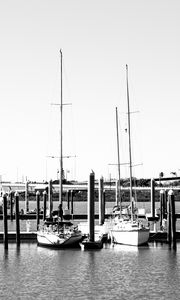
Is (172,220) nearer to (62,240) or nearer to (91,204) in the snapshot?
(91,204)

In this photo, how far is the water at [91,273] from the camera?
148ft

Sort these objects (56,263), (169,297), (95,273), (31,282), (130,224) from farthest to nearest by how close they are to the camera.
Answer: (130,224) → (56,263) → (95,273) → (31,282) → (169,297)

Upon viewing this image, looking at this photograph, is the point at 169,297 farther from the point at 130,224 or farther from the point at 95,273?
the point at 130,224

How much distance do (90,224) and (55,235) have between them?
4.21 m

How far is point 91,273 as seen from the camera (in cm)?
5216

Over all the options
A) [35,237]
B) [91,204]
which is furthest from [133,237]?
[35,237]

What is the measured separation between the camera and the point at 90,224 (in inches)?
2451

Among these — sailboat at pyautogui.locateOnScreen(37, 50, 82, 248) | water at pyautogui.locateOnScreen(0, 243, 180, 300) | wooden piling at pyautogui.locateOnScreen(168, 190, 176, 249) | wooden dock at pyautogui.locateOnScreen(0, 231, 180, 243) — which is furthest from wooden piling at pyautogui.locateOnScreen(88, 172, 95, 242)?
wooden dock at pyautogui.locateOnScreen(0, 231, 180, 243)

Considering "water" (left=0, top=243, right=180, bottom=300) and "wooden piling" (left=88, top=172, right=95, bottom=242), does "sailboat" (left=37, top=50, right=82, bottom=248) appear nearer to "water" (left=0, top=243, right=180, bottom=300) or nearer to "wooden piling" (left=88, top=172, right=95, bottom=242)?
"water" (left=0, top=243, right=180, bottom=300)

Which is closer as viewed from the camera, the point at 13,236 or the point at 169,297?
the point at 169,297

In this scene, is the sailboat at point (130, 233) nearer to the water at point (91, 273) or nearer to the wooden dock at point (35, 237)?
the water at point (91, 273)

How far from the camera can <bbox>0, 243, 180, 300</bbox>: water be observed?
148 ft

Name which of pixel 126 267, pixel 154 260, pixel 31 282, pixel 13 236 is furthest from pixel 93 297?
pixel 13 236

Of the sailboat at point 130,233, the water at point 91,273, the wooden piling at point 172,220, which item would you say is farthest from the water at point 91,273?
the wooden piling at point 172,220
